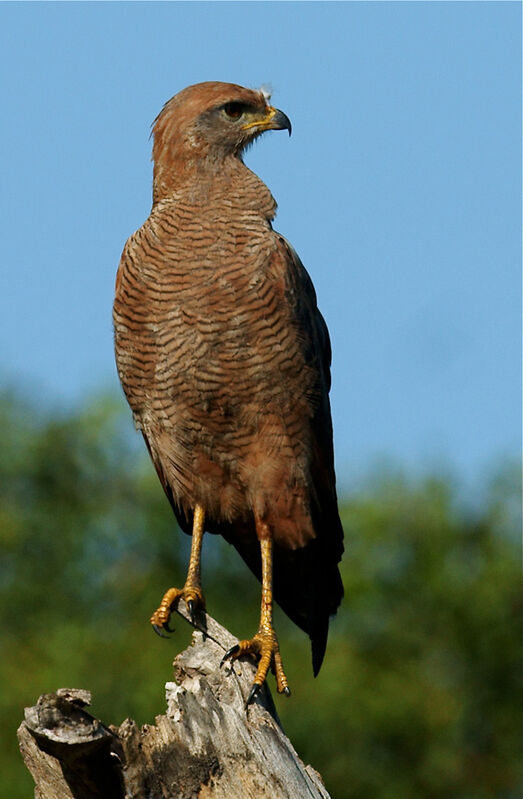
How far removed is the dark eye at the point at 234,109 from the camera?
21.0 feet

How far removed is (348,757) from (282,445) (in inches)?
508

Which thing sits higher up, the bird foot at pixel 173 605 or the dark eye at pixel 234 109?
the dark eye at pixel 234 109

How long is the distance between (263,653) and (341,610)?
16168 mm

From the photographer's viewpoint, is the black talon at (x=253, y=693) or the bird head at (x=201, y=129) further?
the bird head at (x=201, y=129)

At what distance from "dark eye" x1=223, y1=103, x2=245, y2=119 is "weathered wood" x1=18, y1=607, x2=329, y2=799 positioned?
2932 millimetres

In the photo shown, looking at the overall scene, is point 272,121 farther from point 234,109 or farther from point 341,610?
point 341,610

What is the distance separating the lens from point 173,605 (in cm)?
595

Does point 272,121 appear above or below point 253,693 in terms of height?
above

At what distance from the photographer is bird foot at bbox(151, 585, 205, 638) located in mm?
5906

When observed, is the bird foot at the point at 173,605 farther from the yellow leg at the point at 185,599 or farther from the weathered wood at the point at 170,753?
the weathered wood at the point at 170,753

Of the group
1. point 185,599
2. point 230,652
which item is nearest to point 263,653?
point 230,652

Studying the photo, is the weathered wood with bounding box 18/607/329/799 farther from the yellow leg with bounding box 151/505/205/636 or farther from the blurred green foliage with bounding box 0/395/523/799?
the blurred green foliage with bounding box 0/395/523/799

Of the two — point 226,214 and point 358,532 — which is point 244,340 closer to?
point 226,214

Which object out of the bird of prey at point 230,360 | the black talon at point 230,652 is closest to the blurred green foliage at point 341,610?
the bird of prey at point 230,360
